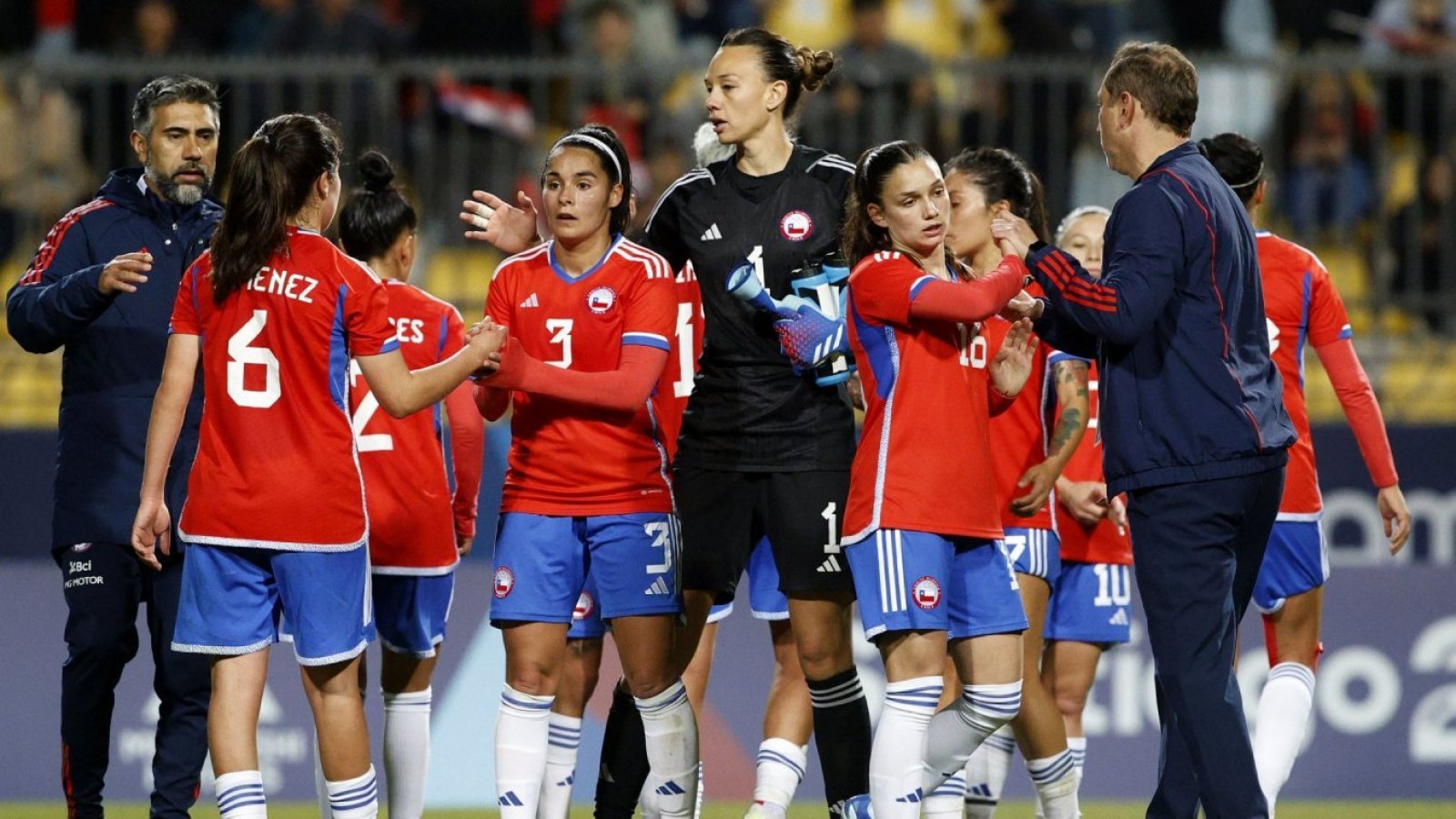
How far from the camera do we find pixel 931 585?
5.74 meters

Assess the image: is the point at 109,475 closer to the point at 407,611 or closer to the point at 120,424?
the point at 120,424

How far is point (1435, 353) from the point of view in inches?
418

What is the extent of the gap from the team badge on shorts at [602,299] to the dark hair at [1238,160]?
2.18 m

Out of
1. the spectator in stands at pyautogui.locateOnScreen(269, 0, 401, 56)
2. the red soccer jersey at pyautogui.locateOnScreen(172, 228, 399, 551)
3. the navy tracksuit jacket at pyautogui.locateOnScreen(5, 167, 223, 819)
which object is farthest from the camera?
the spectator in stands at pyautogui.locateOnScreen(269, 0, 401, 56)

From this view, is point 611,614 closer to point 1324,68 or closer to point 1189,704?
point 1189,704

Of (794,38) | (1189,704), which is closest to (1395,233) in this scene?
(794,38)

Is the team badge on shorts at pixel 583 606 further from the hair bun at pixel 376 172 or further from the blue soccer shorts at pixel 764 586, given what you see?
the hair bun at pixel 376 172

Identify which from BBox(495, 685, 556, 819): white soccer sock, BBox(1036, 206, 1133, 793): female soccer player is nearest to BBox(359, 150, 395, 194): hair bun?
BBox(495, 685, 556, 819): white soccer sock

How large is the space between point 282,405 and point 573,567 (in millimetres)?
1030

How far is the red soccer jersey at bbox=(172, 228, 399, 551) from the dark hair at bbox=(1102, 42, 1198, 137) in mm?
2211

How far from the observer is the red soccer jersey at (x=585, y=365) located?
19.7 ft

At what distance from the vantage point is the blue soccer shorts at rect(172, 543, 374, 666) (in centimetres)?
555

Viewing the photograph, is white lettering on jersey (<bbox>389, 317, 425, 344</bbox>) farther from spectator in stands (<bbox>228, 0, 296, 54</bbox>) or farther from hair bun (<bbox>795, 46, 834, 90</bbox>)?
spectator in stands (<bbox>228, 0, 296, 54</bbox>)

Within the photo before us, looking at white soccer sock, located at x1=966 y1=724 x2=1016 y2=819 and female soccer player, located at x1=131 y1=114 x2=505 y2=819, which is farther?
white soccer sock, located at x1=966 y1=724 x2=1016 y2=819
